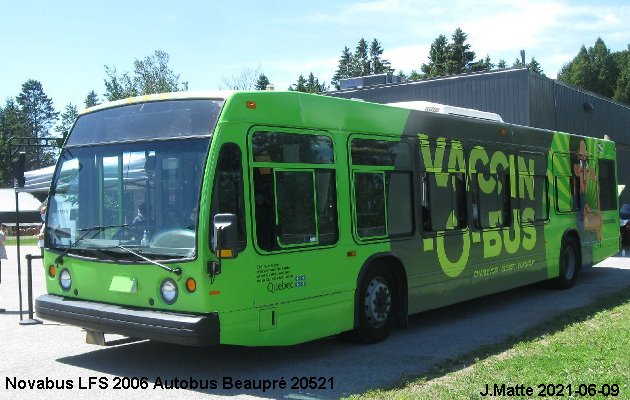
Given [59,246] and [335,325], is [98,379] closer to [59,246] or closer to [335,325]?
[59,246]

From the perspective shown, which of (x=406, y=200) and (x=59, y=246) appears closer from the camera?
(x=59, y=246)

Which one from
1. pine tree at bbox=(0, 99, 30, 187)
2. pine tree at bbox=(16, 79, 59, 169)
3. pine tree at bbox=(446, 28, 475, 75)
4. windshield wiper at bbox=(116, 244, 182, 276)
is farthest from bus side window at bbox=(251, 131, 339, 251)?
pine tree at bbox=(16, 79, 59, 169)

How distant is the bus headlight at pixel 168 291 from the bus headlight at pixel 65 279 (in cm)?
145

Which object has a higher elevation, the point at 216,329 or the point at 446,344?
the point at 216,329

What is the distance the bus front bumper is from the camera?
6.27m

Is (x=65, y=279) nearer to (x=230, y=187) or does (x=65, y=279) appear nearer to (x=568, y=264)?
(x=230, y=187)

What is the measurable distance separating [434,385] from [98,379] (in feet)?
10.8

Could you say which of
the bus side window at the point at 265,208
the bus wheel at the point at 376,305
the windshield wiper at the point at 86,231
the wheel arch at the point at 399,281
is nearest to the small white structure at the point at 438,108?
the wheel arch at the point at 399,281

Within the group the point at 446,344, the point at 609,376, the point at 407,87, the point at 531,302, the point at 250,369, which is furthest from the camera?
the point at 407,87

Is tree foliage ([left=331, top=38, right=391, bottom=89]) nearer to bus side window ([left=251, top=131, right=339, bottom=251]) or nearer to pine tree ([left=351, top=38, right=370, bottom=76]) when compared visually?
pine tree ([left=351, top=38, right=370, bottom=76])

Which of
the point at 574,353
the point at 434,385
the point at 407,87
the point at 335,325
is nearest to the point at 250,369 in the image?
the point at 335,325

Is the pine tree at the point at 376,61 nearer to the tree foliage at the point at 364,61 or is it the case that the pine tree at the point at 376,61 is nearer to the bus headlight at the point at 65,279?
the tree foliage at the point at 364,61

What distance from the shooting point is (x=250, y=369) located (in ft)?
24.0

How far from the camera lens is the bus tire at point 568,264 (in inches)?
512
